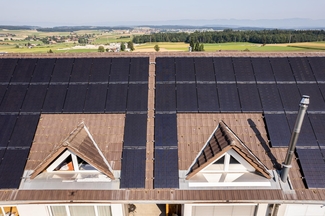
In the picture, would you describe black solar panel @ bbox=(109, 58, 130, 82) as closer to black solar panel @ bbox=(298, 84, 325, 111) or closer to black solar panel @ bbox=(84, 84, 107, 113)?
black solar panel @ bbox=(84, 84, 107, 113)

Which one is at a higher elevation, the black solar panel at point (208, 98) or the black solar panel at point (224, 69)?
the black solar panel at point (224, 69)

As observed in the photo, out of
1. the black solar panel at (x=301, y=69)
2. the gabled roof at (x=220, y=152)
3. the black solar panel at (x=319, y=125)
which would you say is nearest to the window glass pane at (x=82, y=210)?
the gabled roof at (x=220, y=152)

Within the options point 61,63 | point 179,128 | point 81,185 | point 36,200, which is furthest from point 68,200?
point 61,63

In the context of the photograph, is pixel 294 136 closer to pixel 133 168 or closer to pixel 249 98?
pixel 249 98

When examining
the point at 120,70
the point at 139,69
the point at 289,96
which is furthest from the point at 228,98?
the point at 120,70

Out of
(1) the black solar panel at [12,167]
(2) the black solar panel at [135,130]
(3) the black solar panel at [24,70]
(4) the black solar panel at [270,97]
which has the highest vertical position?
(3) the black solar panel at [24,70]

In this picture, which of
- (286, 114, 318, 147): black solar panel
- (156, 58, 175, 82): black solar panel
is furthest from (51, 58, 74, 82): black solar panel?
(286, 114, 318, 147): black solar panel

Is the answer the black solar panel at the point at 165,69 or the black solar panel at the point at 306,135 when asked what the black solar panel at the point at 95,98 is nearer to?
the black solar panel at the point at 165,69
